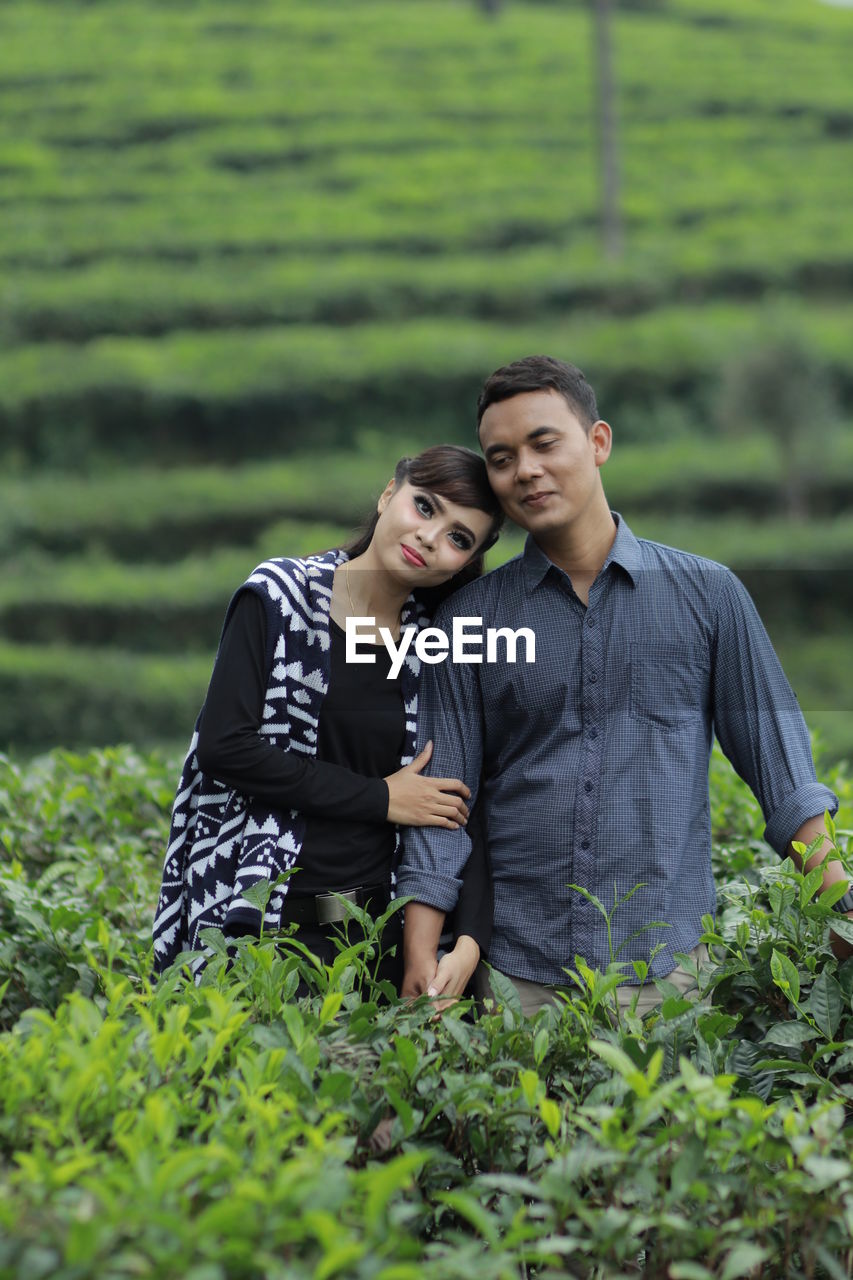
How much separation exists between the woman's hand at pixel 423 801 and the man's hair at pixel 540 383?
0.50m

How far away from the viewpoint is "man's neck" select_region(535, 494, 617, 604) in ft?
→ 5.87

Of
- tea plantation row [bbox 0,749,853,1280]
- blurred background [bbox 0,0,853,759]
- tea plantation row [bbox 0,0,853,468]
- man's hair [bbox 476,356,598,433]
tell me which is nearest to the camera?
tea plantation row [bbox 0,749,853,1280]

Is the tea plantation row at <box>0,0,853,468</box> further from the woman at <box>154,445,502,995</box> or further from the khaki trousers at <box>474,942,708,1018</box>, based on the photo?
the khaki trousers at <box>474,942,708,1018</box>

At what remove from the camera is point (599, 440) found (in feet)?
5.98

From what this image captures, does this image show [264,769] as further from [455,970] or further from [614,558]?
[614,558]

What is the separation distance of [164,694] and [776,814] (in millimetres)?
7330

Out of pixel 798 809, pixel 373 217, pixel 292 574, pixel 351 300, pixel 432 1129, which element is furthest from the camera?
pixel 373 217

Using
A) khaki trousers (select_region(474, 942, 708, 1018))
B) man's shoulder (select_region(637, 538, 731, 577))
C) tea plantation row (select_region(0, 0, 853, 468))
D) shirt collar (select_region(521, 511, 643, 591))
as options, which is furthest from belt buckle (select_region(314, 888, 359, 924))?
tea plantation row (select_region(0, 0, 853, 468))

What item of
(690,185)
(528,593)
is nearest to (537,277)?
(690,185)

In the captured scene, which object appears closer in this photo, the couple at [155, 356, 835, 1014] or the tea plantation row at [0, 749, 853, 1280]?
the tea plantation row at [0, 749, 853, 1280]

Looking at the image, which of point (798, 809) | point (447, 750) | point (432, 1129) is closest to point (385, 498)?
point (447, 750)

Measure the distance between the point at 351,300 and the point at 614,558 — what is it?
11.6 metres

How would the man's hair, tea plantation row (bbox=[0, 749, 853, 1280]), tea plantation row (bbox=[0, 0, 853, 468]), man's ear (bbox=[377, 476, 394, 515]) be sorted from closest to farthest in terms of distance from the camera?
tea plantation row (bbox=[0, 749, 853, 1280]) < the man's hair < man's ear (bbox=[377, 476, 394, 515]) < tea plantation row (bbox=[0, 0, 853, 468])

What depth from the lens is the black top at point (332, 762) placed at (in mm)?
1662
